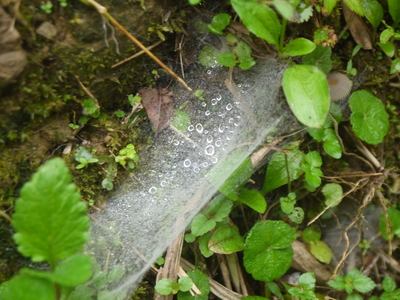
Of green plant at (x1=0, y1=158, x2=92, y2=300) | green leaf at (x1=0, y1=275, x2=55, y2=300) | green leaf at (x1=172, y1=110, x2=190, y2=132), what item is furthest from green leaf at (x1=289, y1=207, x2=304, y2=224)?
green leaf at (x1=0, y1=275, x2=55, y2=300)

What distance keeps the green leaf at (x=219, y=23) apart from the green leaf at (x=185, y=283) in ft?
3.82

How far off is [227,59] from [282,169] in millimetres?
636

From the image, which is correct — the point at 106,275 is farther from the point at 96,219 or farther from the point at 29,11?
the point at 29,11

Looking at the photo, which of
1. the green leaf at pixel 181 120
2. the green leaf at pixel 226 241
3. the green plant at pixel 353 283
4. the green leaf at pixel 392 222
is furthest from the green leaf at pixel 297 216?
the green leaf at pixel 181 120

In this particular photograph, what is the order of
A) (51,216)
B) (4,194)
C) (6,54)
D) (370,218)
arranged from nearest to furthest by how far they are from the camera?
1. (51,216)
2. (6,54)
3. (4,194)
4. (370,218)

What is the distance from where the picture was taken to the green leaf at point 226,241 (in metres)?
1.57

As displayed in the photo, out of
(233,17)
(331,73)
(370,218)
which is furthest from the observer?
(370,218)

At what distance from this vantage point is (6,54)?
1.20 metres

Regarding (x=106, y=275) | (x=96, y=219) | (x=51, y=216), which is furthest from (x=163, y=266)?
(x=51, y=216)

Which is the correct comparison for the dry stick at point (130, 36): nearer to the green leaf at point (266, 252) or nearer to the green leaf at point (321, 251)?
the green leaf at point (266, 252)

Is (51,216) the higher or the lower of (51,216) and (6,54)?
the lower

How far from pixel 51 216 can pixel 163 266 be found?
2.16 feet

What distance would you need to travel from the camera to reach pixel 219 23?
4.98 ft

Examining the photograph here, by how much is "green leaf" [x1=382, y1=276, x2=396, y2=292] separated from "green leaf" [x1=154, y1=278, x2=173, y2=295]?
1.28 m
